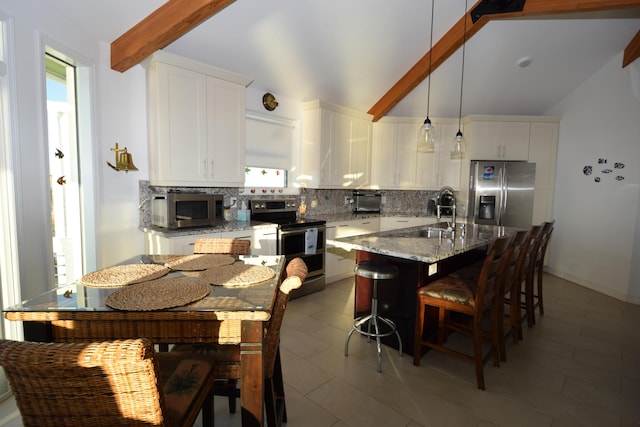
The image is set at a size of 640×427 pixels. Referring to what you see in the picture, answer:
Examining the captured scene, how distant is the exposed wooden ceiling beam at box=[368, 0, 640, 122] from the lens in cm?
338

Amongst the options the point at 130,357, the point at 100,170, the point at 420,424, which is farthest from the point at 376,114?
the point at 130,357

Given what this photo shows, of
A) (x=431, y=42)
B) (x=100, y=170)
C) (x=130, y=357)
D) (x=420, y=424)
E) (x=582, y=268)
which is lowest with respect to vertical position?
(x=420, y=424)

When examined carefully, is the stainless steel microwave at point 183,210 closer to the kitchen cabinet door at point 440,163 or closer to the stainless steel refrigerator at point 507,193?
the kitchen cabinet door at point 440,163

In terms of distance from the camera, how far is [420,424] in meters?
1.95

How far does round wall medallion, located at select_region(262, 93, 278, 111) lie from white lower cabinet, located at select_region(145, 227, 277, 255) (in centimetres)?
175

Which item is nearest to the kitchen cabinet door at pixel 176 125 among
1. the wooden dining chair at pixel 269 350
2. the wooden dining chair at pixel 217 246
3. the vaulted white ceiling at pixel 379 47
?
the vaulted white ceiling at pixel 379 47

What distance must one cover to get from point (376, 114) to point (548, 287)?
12.1 feet

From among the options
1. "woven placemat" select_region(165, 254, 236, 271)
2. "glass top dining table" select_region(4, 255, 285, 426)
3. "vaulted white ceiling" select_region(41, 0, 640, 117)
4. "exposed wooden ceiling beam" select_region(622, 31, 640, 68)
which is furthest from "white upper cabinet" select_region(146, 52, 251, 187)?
"exposed wooden ceiling beam" select_region(622, 31, 640, 68)

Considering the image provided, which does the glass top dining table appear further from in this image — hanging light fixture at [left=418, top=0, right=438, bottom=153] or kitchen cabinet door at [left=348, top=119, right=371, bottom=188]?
kitchen cabinet door at [left=348, top=119, right=371, bottom=188]

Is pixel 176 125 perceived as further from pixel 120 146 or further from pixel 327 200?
pixel 327 200

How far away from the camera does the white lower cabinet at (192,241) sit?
3.01m

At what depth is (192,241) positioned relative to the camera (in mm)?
3090

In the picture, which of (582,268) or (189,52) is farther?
(582,268)

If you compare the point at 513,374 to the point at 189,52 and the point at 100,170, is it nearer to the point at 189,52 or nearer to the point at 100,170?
the point at 100,170
